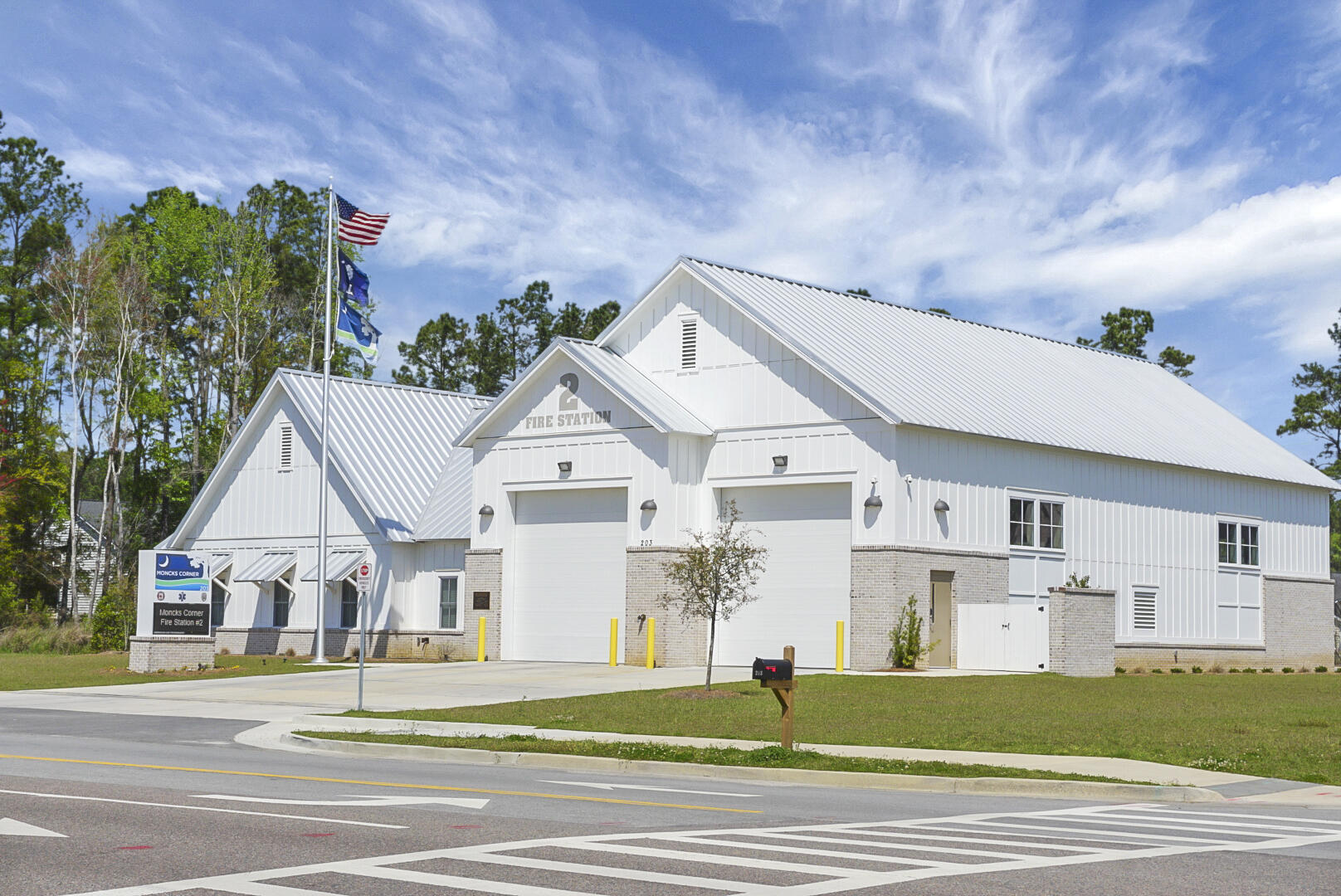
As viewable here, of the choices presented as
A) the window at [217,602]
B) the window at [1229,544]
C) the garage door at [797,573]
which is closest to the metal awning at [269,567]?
the window at [217,602]

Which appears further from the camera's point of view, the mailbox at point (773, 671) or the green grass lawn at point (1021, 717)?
the green grass lawn at point (1021, 717)

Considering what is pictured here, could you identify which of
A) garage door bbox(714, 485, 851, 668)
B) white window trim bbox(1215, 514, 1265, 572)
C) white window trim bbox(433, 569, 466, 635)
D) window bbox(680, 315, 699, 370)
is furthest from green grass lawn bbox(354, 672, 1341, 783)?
white window trim bbox(433, 569, 466, 635)

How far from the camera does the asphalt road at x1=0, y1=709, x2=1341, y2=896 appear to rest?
9.15 metres

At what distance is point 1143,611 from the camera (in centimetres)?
4056

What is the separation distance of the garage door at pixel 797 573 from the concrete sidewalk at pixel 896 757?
13.8 m

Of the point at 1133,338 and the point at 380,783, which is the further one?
the point at 1133,338

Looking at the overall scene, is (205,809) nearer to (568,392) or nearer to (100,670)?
(568,392)

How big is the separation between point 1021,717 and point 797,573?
12829 millimetres

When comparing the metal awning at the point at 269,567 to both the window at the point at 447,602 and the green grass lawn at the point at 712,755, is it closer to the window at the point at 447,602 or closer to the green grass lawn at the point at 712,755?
the window at the point at 447,602

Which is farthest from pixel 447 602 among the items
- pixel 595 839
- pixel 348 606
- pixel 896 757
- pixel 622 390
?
pixel 595 839

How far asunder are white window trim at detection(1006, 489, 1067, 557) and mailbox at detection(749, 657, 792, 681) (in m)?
20.1

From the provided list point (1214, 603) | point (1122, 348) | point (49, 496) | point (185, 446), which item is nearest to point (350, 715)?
point (1214, 603)

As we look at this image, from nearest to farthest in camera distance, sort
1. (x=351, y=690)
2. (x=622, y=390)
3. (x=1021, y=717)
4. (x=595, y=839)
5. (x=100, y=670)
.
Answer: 1. (x=595, y=839)
2. (x=1021, y=717)
3. (x=351, y=690)
4. (x=622, y=390)
5. (x=100, y=670)

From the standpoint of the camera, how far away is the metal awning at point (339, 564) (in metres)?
44.7
